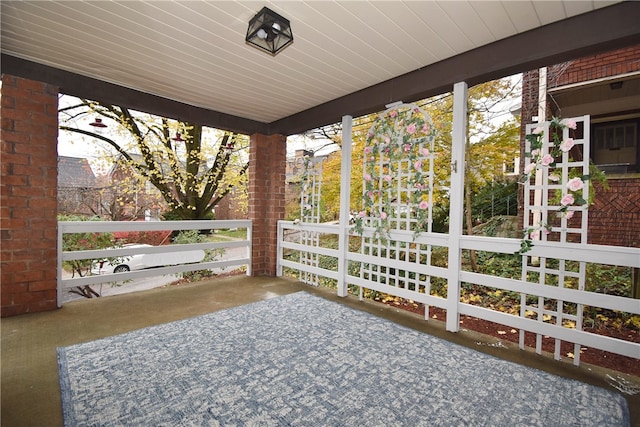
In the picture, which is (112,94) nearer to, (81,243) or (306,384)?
(81,243)

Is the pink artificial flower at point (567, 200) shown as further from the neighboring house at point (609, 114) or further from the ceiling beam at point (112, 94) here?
the ceiling beam at point (112, 94)

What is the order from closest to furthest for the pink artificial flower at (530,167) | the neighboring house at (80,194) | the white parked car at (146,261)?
the pink artificial flower at (530,167), the white parked car at (146,261), the neighboring house at (80,194)

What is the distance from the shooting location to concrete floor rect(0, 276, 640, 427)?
1.73 m

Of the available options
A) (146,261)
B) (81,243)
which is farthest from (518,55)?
(146,261)

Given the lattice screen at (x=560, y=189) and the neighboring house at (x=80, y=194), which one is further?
A: the neighboring house at (x=80, y=194)

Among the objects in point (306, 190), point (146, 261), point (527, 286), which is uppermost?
point (306, 190)

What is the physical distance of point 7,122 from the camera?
2.85 m

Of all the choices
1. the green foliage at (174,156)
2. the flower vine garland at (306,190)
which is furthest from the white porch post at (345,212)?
the green foliage at (174,156)

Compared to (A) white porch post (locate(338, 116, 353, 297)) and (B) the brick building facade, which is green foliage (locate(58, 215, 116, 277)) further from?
(A) white porch post (locate(338, 116, 353, 297))

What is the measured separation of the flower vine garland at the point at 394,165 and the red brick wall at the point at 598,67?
3.33 metres

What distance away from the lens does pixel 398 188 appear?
10.8 ft

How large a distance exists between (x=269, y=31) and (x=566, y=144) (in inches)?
91.1

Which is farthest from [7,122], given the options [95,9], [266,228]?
Answer: [266,228]

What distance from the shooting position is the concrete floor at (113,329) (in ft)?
5.67
